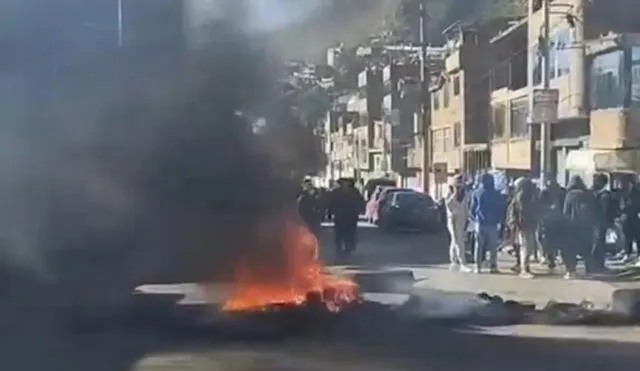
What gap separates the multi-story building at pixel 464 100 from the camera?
22.7 ft

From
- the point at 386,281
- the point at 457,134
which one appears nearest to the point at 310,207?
the point at 386,281

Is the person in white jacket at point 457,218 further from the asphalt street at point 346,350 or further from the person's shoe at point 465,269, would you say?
the asphalt street at point 346,350

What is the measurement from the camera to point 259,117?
23.0ft

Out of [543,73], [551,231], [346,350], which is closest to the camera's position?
[346,350]

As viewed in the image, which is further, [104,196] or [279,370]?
[104,196]

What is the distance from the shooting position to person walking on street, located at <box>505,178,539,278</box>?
6.99 m

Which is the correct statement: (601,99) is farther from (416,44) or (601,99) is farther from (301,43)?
(301,43)

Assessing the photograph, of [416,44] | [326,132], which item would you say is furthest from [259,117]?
[416,44]

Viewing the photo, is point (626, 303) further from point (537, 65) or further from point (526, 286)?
point (537, 65)

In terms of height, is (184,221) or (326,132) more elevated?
(326,132)

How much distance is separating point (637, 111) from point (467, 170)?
1.03 m

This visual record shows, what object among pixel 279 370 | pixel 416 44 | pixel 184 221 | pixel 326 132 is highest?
pixel 416 44

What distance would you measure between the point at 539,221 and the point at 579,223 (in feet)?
0.90

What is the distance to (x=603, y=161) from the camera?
7125 millimetres
